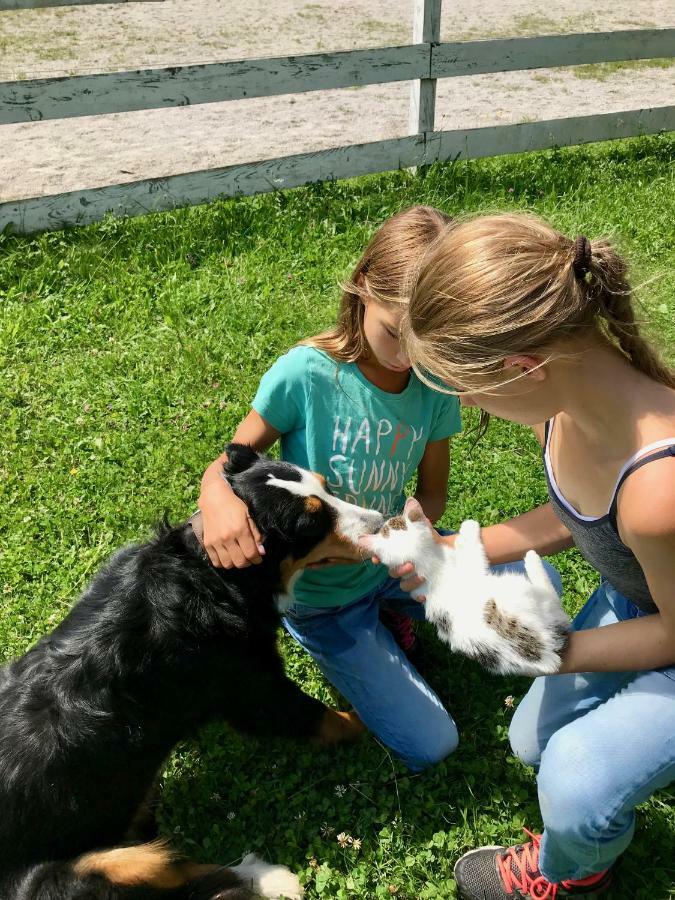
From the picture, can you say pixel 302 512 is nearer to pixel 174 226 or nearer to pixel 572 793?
pixel 572 793

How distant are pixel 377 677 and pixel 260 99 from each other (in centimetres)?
672

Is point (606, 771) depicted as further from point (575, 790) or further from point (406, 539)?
point (406, 539)

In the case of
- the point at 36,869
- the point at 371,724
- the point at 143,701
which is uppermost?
the point at 143,701

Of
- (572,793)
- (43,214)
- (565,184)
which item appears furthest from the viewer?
(565,184)

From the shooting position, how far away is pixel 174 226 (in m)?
4.70

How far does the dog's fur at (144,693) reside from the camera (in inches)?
75.3

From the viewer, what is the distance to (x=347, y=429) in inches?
94.6

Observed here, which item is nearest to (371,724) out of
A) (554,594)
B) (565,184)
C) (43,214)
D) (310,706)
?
(310,706)

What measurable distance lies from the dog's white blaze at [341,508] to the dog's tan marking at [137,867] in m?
0.98

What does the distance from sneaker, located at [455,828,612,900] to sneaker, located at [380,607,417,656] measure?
742 mm

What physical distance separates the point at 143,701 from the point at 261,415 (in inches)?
35.2

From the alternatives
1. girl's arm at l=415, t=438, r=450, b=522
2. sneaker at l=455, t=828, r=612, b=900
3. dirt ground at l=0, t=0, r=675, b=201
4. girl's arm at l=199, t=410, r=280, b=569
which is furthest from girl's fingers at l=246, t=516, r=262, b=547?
dirt ground at l=0, t=0, r=675, b=201

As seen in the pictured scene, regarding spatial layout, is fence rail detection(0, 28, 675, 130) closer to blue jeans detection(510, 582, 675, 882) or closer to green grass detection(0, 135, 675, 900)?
green grass detection(0, 135, 675, 900)

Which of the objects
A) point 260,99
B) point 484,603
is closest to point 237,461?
point 484,603
